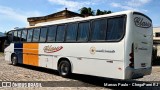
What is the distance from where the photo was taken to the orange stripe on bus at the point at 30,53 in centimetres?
1608

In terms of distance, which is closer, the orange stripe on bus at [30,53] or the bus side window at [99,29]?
the bus side window at [99,29]

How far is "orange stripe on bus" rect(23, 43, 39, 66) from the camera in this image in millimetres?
16078

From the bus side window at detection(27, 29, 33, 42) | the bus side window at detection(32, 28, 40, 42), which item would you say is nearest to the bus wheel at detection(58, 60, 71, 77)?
the bus side window at detection(32, 28, 40, 42)

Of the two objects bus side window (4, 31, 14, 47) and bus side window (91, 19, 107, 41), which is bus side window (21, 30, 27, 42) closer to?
bus side window (4, 31, 14, 47)

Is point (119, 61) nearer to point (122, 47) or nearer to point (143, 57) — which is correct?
point (122, 47)

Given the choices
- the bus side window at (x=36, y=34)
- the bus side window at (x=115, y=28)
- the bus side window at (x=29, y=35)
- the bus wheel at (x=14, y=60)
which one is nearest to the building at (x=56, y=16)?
the bus wheel at (x=14, y=60)

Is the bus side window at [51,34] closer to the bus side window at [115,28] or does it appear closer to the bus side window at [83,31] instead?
the bus side window at [83,31]

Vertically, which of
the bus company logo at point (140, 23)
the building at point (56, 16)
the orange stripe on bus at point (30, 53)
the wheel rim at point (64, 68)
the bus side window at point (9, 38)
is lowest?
the wheel rim at point (64, 68)

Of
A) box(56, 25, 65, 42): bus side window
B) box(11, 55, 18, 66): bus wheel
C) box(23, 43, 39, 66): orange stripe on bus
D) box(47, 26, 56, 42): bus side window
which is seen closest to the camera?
box(56, 25, 65, 42): bus side window

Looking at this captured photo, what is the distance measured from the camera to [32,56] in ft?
54.0

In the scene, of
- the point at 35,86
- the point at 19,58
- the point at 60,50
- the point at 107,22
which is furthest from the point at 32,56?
the point at 107,22

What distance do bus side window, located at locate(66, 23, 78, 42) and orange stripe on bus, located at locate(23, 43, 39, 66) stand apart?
3.24m

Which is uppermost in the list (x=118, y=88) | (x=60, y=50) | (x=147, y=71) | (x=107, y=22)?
(x=107, y=22)

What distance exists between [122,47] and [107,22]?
1457 millimetres
